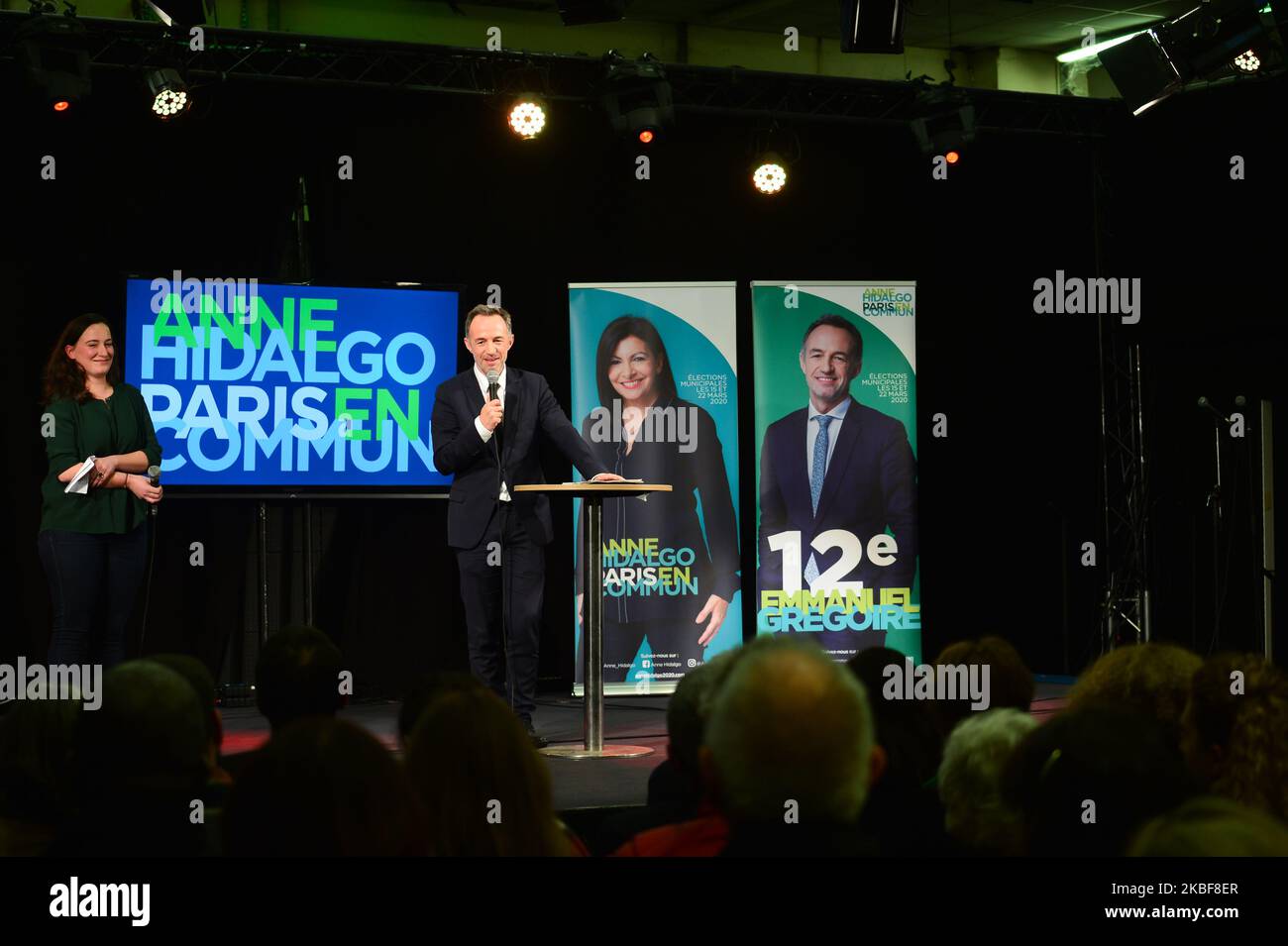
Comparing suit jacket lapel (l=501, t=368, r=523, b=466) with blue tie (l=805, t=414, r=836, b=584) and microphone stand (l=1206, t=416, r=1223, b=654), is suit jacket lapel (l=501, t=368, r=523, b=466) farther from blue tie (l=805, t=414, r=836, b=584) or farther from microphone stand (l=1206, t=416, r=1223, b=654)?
microphone stand (l=1206, t=416, r=1223, b=654)

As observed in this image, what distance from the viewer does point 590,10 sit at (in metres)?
5.85

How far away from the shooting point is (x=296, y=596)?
704cm

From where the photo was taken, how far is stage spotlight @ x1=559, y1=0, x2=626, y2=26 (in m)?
5.79

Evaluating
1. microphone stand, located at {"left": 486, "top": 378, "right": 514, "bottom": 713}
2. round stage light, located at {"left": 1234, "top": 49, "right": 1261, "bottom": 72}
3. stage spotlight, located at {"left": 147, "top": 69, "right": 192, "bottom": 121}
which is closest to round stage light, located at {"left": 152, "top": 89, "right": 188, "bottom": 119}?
stage spotlight, located at {"left": 147, "top": 69, "right": 192, "bottom": 121}

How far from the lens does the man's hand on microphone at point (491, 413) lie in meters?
4.91

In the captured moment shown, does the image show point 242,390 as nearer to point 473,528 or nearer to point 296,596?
point 296,596

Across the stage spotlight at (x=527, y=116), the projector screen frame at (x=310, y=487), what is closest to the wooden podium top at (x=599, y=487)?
the projector screen frame at (x=310, y=487)

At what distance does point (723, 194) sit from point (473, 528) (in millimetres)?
3417

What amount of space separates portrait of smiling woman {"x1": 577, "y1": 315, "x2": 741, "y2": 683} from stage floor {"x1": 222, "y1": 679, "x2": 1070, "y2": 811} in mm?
324

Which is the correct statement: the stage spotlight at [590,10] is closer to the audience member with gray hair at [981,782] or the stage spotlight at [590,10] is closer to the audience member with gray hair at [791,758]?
the audience member with gray hair at [981,782]

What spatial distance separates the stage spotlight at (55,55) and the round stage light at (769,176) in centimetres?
331

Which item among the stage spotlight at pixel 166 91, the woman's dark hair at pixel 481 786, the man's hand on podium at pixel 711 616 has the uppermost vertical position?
the stage spotlight at pixel 166 91

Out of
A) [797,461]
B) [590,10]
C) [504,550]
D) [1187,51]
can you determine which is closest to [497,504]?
[504,550]

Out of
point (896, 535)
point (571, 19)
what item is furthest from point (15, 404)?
point (896, 535)
